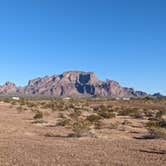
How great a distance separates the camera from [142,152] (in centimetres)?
2112

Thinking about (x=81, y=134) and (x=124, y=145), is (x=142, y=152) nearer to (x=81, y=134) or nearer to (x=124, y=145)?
(x=124, y=145)

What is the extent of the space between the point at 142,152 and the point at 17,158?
19.6ft

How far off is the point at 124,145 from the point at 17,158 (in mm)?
6916

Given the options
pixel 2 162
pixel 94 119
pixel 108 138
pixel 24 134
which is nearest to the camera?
pixel 2 162

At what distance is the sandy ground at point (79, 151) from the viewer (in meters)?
18.1

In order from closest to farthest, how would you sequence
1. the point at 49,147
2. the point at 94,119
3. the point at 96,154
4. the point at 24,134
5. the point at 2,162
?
1. the point at 2,162
2. the point at 96,154
3. the point at 49,147
4. the point at 24,134
5. the point at 94,119

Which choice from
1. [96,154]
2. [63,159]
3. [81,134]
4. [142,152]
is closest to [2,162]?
[63,159]

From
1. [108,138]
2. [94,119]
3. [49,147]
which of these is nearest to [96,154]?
[49,147]

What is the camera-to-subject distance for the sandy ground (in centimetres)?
1814

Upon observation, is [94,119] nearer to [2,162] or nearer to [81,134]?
[81,134]

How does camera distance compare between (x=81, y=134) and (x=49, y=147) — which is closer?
(x=49, y=147)

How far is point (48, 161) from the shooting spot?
18.2 m

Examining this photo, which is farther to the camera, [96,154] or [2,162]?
[96,154]

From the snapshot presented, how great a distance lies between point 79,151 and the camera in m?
21.1
